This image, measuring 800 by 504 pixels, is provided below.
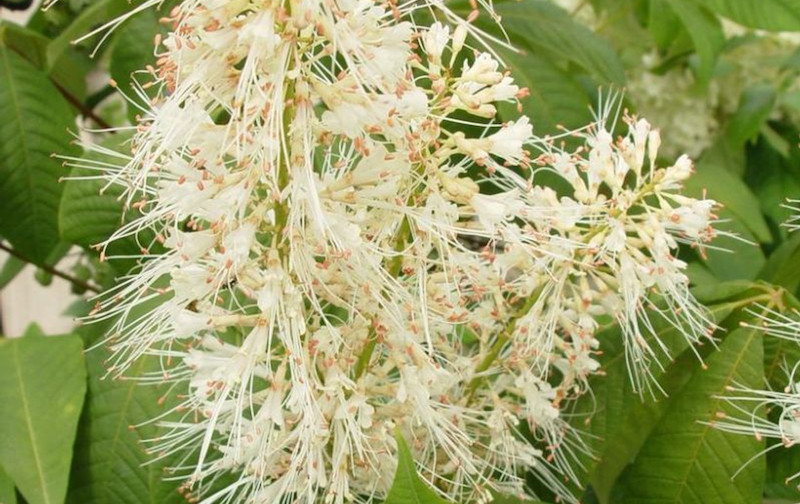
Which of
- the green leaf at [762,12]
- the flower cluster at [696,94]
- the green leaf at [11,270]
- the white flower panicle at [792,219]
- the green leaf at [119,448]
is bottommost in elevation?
the green leaf at [11,270]

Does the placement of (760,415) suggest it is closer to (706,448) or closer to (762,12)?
(706,448)

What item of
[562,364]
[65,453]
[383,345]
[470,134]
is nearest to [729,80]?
[470,134]

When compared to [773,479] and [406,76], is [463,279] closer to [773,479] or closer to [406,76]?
[406,76]

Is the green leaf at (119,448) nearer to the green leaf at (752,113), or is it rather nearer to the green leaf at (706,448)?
the green leaf at (706,448)

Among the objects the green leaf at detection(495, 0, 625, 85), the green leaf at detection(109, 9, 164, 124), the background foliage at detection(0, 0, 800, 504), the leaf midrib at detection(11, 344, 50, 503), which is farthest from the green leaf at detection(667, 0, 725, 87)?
the leaf midrib at detection(11, 344, 50, 503)

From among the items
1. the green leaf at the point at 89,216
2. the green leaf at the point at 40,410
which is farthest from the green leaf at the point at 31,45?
the green leaf at the point at 40,410

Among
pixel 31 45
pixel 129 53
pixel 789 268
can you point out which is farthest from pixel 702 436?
pixel 31 45
